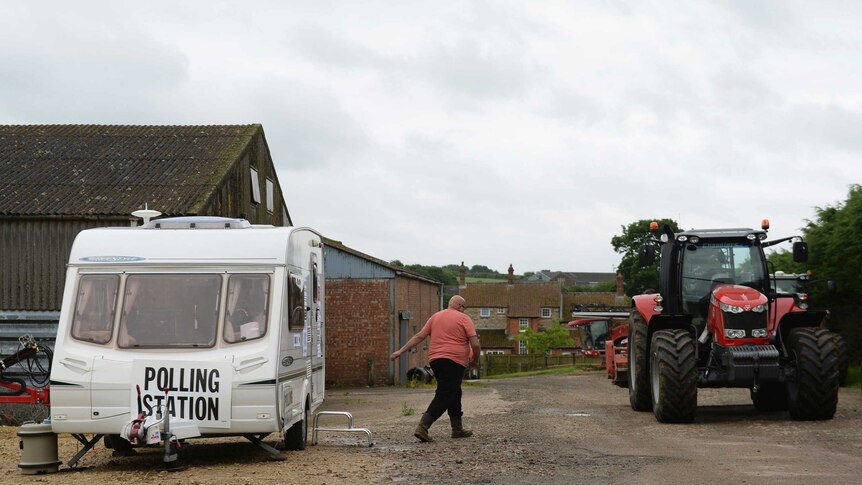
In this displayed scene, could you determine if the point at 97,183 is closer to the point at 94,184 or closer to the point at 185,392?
the point at 94,184

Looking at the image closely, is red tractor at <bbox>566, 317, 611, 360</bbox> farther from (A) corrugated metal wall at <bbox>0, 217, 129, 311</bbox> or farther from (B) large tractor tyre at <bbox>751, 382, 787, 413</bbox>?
(B) large tractor tyre at <bbox>751, 382, 787, 413</bbox>

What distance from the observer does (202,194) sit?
2420 centimetres

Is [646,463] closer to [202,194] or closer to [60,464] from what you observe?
[60,464]

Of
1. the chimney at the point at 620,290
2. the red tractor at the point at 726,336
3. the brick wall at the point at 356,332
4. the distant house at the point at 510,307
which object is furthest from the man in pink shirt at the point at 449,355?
the distant house at the point at 510,307

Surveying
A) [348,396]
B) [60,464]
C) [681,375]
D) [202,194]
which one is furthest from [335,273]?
[60,464]

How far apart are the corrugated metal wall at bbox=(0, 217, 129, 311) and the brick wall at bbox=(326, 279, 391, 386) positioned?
14333 millimetres

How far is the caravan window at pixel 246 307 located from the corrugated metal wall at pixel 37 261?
1128 centimetres

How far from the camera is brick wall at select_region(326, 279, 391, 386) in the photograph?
120 ft

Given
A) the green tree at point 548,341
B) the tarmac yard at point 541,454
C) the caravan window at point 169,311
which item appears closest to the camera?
the tarmac yard at point 541,454

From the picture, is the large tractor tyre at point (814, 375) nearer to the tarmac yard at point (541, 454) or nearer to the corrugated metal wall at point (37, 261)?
the tarmac yard at point (541, 454)

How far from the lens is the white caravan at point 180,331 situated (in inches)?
455

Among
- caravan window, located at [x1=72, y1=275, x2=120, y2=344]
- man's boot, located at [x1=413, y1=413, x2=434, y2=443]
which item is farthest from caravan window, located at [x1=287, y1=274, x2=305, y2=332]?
man's boot, located at [x1=413, y1=413, x2=434, y2=443]

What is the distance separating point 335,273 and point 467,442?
2254 cm

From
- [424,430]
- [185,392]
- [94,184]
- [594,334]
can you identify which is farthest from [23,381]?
[594,334]
